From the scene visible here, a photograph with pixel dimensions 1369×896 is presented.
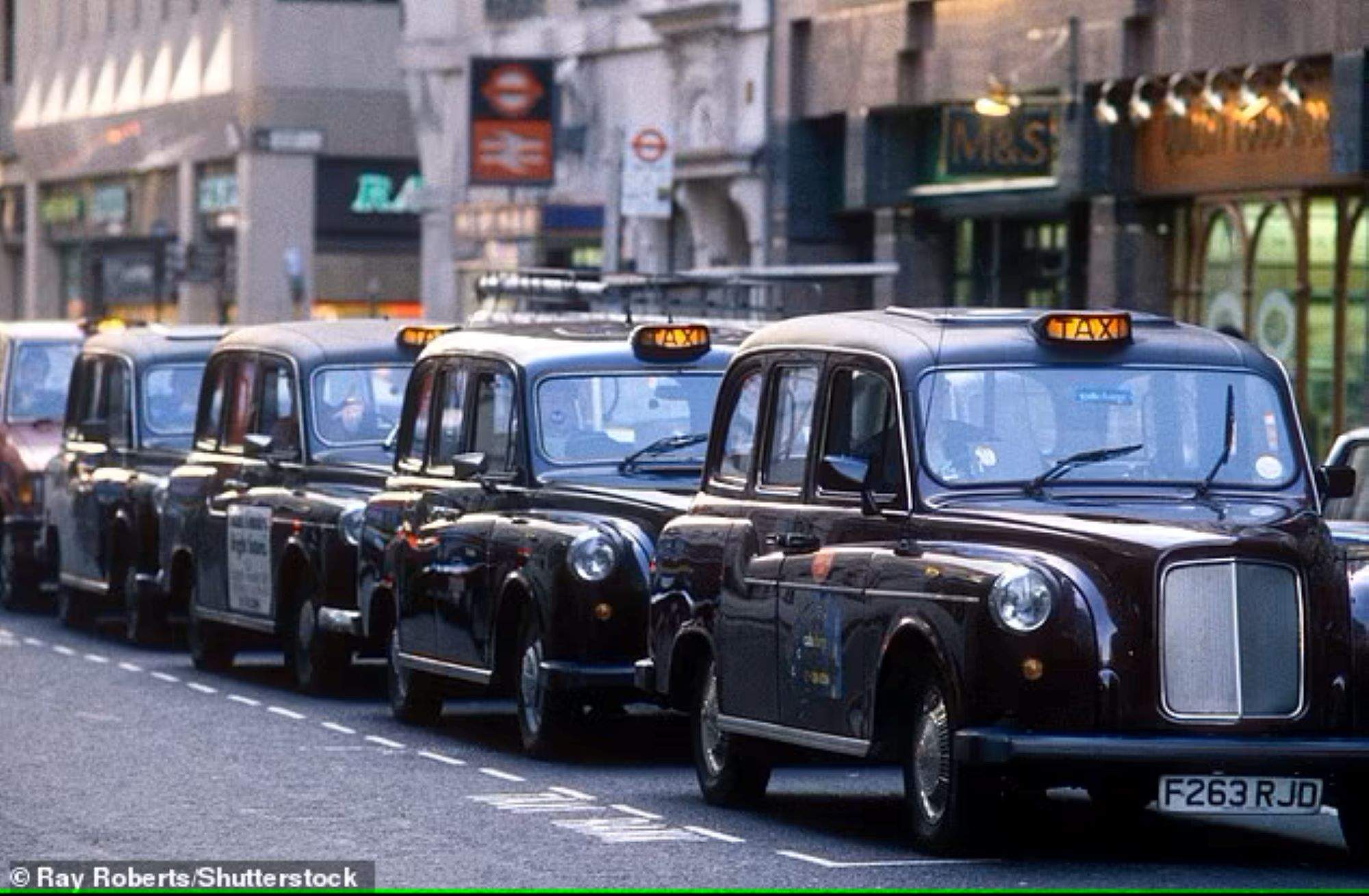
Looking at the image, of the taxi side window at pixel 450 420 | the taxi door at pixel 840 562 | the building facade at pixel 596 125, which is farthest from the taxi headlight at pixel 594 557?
the building facade at pixel 596 125

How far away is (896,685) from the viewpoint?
546 inches

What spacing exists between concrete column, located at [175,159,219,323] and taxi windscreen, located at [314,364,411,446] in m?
39.1

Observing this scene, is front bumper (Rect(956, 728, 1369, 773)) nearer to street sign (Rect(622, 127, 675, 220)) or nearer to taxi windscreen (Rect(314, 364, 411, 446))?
taxi windscreen (Rect(314, 364, 411, 446))

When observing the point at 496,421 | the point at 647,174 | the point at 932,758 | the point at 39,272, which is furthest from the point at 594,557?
the point at 39,272

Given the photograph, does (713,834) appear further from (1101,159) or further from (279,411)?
(1101,159)

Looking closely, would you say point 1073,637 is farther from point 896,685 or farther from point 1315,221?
point 1315,221

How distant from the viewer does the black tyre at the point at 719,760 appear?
50.7 feet


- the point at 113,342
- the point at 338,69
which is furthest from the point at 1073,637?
the point at 338,69

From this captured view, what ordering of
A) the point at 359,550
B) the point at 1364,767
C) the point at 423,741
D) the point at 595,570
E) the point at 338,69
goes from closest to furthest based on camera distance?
the point at 1364,767, the point at 595,570, the point at 423,741, the point at 359,550, the point at 338,69

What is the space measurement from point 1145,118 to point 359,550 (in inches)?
575

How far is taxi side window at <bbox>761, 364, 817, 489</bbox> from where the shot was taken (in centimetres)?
1513

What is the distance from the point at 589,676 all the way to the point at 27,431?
1376 centimetres

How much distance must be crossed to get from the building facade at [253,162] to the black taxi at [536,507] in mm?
35149

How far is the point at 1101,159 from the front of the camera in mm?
34812
